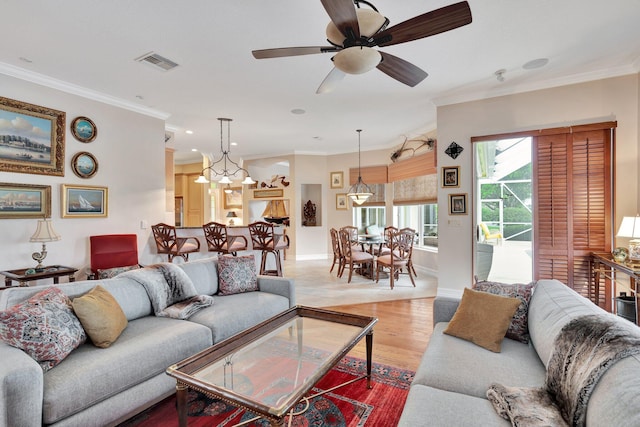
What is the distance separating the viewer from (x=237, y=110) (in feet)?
16.0

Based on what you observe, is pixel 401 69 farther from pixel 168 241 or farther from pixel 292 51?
pixel 168 241

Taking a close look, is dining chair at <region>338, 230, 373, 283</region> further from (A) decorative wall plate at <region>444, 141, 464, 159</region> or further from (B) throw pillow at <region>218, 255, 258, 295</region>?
(B) throw pillow at <region>218, 255, 258, 295</region>

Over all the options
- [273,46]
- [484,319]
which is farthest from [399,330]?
[273,46]

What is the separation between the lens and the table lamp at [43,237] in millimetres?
3391

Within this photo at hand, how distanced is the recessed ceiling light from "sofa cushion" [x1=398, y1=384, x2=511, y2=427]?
349cm

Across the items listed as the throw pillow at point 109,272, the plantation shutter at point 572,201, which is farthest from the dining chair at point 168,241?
the plantation shutter at point 572,201

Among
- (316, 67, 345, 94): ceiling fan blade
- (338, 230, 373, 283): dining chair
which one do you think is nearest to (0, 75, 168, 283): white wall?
(338, 230, 373, 283): dining chair

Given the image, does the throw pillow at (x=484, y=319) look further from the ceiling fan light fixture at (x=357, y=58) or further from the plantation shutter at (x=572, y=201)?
the plantation shutter at (x=572, y=201)

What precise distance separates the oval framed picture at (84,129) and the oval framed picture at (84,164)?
201 mm

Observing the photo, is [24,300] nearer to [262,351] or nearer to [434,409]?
[262,351]

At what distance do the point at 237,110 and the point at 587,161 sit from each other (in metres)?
4.81

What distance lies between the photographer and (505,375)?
1581mm

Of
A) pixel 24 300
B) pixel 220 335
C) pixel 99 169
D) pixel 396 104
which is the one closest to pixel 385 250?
pixel 396 104

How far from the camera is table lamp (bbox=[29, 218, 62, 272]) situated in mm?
3391
